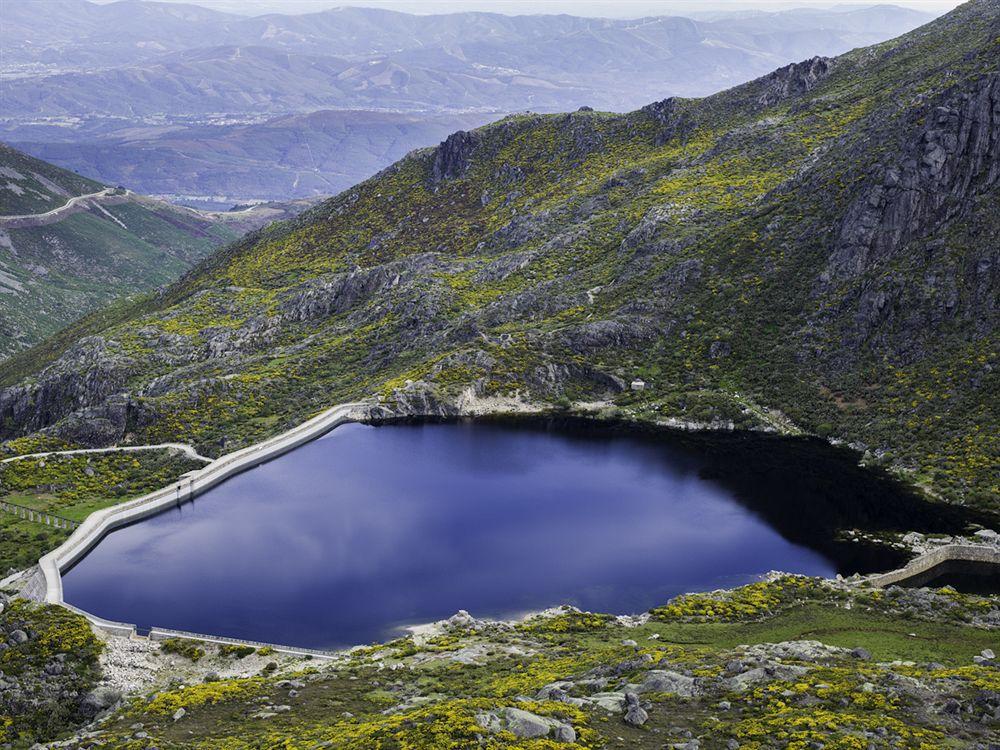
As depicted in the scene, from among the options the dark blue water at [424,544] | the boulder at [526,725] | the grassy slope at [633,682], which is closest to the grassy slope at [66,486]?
the dark blue water at [424,544]

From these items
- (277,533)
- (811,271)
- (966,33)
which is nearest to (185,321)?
(277,533)

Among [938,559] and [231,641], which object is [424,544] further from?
[938,559]

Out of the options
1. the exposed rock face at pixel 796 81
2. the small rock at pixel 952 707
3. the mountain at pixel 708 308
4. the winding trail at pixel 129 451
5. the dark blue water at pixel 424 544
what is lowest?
the dark blue water at pixel 424 544

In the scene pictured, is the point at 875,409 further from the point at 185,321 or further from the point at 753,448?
the point at 185,321

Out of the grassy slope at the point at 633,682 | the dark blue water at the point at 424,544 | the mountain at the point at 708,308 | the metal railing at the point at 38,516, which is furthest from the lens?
the mountain at the point at 708,308

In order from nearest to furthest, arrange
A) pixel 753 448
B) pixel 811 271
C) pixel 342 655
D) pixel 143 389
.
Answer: pixel 342 655 < pixel 753 448 < pixel 811 271 < pixel 143 389

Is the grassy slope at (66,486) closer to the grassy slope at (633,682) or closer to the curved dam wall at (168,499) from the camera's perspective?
the curved dam wall at (168,499)
